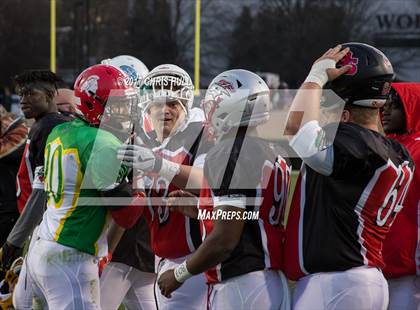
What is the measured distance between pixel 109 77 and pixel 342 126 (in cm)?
140

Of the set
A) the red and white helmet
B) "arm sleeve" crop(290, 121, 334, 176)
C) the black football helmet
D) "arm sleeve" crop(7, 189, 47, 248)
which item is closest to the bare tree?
"arm sleeve" crop(7, 189, 47, 248)

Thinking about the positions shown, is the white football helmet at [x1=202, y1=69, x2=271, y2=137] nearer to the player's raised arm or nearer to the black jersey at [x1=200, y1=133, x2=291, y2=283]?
the black jersey at [x1=200, y1=133, x2=291, y2=283]

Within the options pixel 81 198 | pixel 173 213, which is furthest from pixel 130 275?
pixel 81 198

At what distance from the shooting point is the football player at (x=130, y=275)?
16.4 ft

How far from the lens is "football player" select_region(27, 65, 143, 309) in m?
4.01

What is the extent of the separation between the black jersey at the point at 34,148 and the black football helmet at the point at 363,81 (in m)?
2.26

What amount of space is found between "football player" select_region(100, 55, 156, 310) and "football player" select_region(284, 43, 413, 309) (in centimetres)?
179

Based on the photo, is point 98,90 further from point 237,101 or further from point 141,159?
point 237,101

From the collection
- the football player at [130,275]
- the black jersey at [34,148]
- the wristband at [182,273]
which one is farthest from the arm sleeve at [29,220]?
the wristband at [182,273]

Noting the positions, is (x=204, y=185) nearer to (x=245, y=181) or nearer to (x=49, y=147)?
(x=245, y=181)

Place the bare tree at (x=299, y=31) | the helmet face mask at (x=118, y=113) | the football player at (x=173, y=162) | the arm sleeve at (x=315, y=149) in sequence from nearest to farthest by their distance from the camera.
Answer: the arm sleeve at (x=315, y=149) < the helmet face mask at (x=118, y=113) < the football player at (x=173, y=162) < the bare tree at (x=299, y=31)

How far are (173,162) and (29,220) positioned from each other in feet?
3.44

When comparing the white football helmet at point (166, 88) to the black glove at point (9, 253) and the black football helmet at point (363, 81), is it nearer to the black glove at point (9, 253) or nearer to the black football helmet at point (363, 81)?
the black glove at point (9, 253)

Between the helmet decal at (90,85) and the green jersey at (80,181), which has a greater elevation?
the helmet decal at (90,85)
